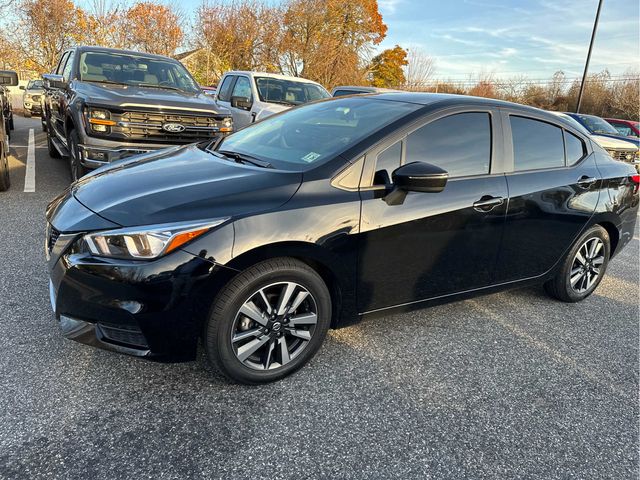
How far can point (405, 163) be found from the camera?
2.87 m

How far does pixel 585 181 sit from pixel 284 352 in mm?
2804

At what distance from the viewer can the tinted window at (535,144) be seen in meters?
3.41

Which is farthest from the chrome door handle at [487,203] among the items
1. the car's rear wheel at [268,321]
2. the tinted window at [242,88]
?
the tinted window at [242,88]

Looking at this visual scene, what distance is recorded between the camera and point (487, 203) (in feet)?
10.3

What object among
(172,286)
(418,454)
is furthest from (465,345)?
(172,286)

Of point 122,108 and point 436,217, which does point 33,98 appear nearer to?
point 122,108

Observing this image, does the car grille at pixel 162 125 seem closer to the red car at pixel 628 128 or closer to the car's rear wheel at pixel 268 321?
the car's rear wheel at pixel 268 321

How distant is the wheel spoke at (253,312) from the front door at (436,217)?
62 centimetres

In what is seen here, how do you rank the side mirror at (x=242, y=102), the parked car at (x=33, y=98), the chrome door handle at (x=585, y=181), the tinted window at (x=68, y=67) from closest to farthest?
the chrome door handle at (x=585, y=181), the tinted window at (x=68, y=67), the side mirror at (x=242, y=102), the parked car at (x=33, y=98)

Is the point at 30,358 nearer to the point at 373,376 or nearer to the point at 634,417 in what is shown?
the point at 373,376

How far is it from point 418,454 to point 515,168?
6.94 feet

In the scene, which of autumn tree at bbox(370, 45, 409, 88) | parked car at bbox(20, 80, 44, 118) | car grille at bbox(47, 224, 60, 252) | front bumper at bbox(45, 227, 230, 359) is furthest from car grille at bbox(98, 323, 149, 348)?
autumn tree at bbox(370, 45, 409, 88)

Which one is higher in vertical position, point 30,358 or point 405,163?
point 405,163

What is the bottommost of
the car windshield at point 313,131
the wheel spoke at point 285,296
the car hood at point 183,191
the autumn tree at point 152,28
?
the wheel spoke at point 285,296
